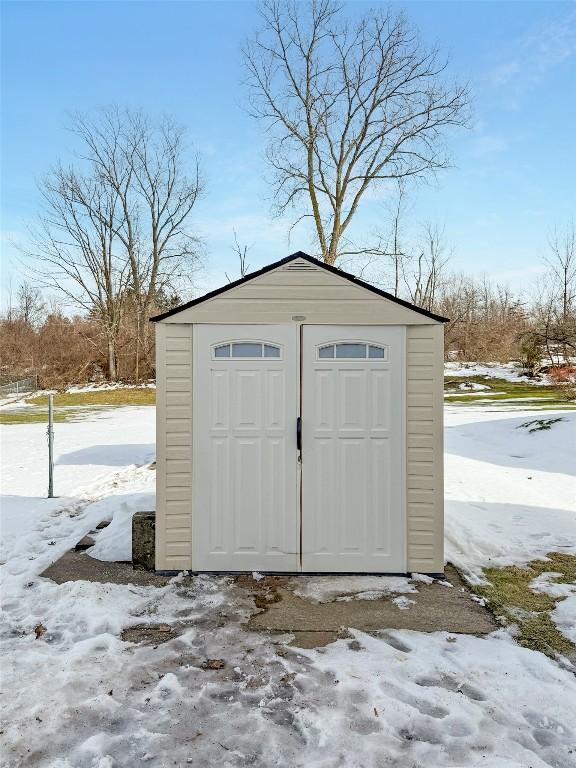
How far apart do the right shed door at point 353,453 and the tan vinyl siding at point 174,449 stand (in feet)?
3.16

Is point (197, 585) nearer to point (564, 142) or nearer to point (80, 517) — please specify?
point (80, 517)

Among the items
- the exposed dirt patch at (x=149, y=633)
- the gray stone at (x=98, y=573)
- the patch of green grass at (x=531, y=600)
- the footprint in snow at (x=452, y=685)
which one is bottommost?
the patch of green grass at (x=531, y=600)

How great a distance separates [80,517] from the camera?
6188mm

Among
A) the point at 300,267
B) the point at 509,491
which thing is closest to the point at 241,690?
the point at 300,267

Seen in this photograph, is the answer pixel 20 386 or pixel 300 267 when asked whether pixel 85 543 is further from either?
pixel 20 386

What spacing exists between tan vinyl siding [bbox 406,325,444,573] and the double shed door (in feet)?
0.27

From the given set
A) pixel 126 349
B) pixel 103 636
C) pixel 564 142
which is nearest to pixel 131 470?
pixel 103 636

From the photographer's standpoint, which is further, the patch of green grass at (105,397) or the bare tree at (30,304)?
the bare tree at (30,304)

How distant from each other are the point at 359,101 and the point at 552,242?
1419 cm

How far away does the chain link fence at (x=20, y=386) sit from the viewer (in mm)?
23641

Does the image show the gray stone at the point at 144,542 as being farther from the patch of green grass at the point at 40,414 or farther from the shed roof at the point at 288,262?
the patch of green grass at the point at 40,414

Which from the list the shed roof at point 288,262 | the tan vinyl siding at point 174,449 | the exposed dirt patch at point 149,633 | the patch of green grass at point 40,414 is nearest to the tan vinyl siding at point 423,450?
the shed roof at point 288,262

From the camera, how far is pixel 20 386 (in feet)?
82.1

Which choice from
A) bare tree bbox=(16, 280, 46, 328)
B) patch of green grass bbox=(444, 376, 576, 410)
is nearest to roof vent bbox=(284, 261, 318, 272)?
patch of green grass bbox=(444, 376, 576, 410)
